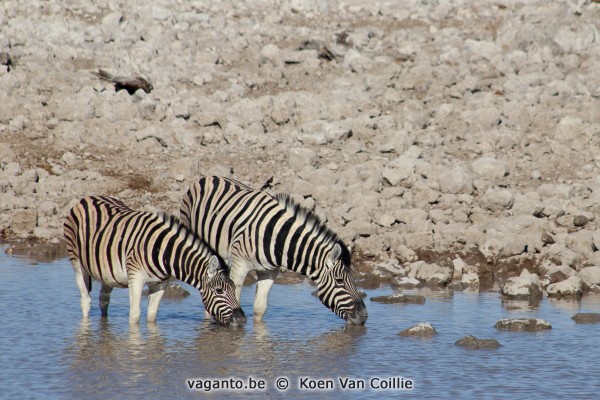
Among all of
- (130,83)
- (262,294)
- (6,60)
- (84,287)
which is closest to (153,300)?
(84,287)

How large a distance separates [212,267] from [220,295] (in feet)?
1.03

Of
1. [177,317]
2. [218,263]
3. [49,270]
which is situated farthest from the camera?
[49,270]

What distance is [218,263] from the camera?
11.7 metres

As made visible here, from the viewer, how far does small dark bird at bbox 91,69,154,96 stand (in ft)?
75.9

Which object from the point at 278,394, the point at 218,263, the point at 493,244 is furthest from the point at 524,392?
the point at 493,244

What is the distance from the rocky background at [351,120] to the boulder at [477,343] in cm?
330

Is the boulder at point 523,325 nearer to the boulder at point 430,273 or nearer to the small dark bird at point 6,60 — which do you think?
the boulder at point 430,273

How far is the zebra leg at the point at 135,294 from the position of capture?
1194 cm

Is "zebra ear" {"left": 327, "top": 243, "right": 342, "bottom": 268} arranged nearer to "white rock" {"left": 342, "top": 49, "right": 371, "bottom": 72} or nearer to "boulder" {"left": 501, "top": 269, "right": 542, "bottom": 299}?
"boulder" {"left": 501, "top": 269, "right": 542, "bottom": 299}

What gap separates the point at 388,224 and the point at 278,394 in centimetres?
803

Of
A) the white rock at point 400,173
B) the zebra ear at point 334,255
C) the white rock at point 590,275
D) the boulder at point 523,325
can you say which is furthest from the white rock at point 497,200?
the zebra ear at point 334,255

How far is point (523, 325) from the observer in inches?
498

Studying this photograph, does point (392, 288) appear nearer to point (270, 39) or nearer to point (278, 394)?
point (278, 394)

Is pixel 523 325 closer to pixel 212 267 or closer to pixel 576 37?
pixel 212 267
